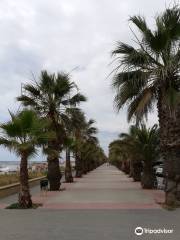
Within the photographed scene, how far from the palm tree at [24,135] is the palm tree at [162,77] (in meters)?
3.81

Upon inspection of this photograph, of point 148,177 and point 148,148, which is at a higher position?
point 148,148

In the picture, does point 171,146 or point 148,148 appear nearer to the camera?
point 171,146

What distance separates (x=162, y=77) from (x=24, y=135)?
18.1ft

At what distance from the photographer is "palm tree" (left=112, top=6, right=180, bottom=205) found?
19.0 m

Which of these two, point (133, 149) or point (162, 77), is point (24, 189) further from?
point (133, 149)

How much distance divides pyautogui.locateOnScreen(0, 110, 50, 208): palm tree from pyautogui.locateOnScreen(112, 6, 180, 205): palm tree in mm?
3807

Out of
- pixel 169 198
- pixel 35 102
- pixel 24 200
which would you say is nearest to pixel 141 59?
pixel 169 198

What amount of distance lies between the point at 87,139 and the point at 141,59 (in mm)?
46307

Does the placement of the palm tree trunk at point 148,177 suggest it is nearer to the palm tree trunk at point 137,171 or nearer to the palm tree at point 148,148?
the palm tree at point 148,148

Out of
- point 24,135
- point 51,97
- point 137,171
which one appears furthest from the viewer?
point 137,171


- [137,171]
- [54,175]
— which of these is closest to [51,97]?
[54,175]

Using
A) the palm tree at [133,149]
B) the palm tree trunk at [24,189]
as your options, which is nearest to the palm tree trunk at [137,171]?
the palm tree at [133,149]

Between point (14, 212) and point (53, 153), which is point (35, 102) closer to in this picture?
point (53, 153)

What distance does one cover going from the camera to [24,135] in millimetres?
18734
